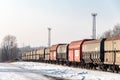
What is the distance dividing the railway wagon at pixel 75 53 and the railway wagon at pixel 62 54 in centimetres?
223

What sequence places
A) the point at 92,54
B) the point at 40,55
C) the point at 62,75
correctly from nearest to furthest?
the point at 62,75 → the point at 92,54 → the point at 40,55

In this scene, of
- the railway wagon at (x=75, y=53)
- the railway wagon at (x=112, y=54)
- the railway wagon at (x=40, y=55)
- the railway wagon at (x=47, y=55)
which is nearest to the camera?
the railway wagon at (x=112, y=54)

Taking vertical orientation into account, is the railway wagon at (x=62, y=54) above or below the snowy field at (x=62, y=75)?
above

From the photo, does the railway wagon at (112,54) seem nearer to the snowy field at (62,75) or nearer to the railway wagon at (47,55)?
the snowy field at (62,75)

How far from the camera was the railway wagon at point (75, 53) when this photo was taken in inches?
1902

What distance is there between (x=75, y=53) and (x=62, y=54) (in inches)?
367

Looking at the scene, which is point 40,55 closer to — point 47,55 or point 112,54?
point 47,55

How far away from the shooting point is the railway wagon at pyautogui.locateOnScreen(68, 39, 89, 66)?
158 ft

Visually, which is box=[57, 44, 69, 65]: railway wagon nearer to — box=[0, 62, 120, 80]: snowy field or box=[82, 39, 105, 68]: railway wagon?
box=[82, 39, 105, 68]: railway wagon

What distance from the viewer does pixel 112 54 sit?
35.0 metres

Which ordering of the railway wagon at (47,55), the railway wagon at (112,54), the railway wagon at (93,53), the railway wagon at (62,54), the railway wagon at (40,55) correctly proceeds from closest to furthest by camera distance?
the railway wagon at (112,54), the railway wagon at (93,53), the railway wagon at (62,54), the railway wagon at (47,55), the railway wagon at (40,55)

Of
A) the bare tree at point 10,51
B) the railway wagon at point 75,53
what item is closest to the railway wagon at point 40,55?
the railway wagon at point 75,53

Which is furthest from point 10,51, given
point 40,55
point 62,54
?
point 62,54

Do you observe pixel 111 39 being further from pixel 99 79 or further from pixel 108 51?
pixel 99 79
